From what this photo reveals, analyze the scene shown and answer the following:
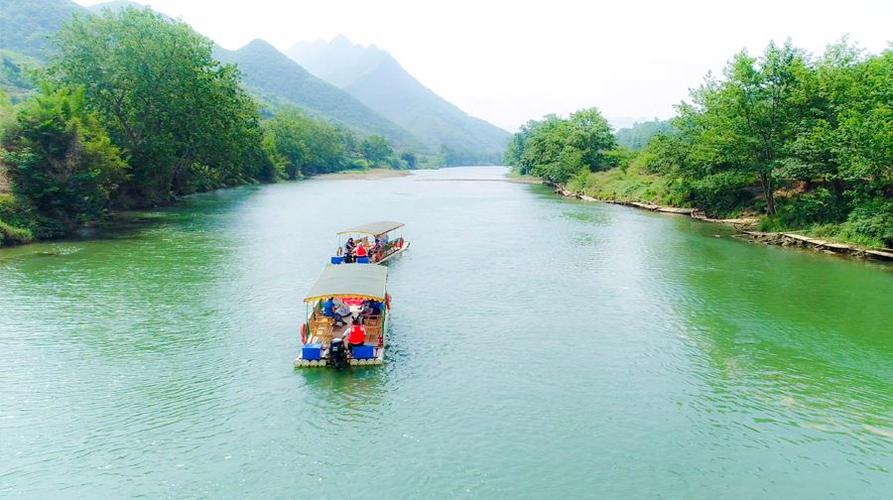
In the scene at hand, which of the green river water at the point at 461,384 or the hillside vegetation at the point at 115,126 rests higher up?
the hillside vegetation at the point at 115,126

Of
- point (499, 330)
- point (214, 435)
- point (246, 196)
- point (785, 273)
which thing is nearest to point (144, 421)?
point (214, 435)

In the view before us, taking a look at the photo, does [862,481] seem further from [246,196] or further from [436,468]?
[246,196]

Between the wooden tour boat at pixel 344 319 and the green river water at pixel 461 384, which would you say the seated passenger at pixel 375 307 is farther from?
the green river water at pixel 461 384

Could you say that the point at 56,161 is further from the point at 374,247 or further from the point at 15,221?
the point at 374,247

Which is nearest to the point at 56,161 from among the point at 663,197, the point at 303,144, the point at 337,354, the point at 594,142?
the point at 337,354

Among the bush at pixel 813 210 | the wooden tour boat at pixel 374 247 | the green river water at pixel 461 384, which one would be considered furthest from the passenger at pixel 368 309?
the bush at pixel 813 210

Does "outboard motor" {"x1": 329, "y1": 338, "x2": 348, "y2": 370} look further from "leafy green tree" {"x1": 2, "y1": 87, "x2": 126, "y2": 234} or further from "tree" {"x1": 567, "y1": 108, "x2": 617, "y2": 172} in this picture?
"tree" {"x1": 567, "y1": 108, "x2": 617, "y2": 172}
